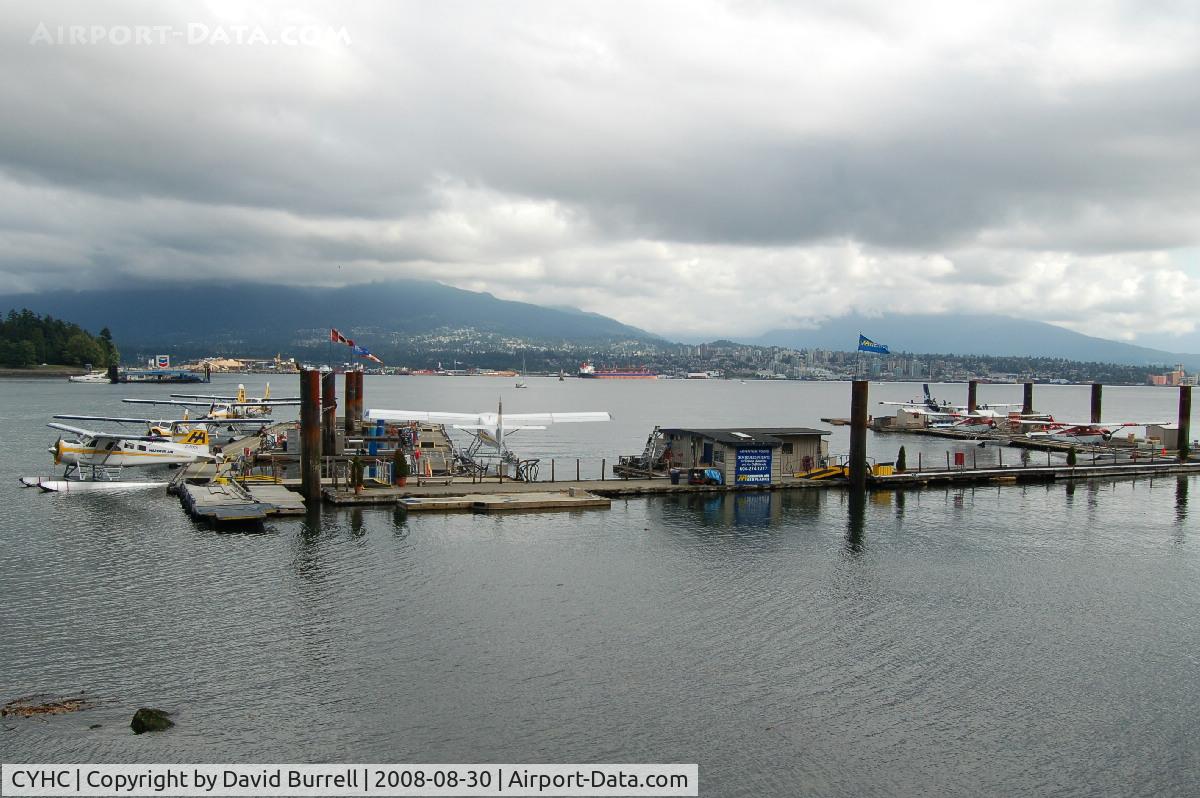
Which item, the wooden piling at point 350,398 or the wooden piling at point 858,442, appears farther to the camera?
the wooden piling at point 350,398

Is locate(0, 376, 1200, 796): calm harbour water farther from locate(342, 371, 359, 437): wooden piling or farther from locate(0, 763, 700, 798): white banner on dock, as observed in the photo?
locate(342, 371, 359, 437): wooden piling

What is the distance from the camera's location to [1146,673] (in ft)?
63.7

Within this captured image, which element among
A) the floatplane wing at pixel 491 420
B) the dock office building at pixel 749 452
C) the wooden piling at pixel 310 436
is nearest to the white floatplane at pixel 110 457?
the floatplane wing at pixel 491 420

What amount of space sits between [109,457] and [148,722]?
111 feet

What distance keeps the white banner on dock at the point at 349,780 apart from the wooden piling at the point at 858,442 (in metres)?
31.0

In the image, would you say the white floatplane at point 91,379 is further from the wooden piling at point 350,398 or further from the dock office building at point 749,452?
the dock office building at point 749,452

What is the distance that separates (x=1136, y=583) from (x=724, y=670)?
16.3 meters

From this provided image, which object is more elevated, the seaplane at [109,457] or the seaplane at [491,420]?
the seaplane at [491,420]

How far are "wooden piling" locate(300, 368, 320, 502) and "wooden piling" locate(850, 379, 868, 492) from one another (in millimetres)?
25302

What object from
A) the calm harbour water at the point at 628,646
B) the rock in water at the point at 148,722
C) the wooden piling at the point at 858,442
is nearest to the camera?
the rock in water at the point at 148,722

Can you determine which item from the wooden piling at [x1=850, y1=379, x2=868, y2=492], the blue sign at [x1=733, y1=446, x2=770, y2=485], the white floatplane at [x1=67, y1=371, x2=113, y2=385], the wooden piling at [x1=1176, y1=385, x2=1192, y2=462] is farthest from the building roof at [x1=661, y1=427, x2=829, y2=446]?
the white floatplane at [x1=67, y1=371, x2=113, y2=385]

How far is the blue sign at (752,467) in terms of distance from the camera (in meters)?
42.1

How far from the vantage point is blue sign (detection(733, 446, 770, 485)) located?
138 feet

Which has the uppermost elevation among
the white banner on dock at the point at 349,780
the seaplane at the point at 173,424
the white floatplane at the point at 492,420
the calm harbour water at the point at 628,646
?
the white floatplane at the point at 492,420
